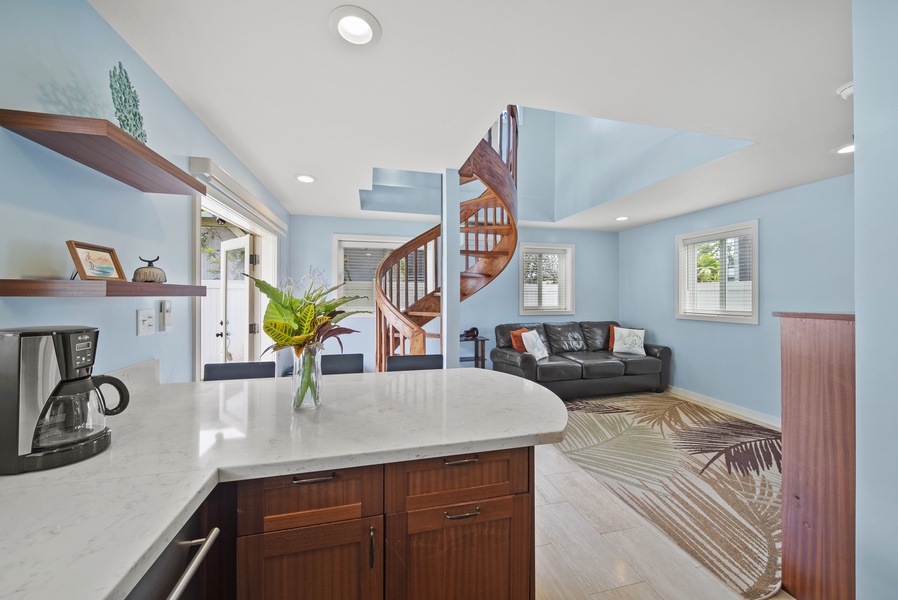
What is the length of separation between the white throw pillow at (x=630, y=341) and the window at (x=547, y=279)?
2.77 ft

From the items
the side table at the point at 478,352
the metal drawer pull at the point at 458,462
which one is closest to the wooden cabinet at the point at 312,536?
the metal drawer pull at the point at 458,462

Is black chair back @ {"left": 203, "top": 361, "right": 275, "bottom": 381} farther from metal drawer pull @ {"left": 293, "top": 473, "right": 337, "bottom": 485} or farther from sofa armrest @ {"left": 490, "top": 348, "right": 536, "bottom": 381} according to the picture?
sofa armrest @ {"left": 490, "top": 348, "right": 536, "bottom": 381}

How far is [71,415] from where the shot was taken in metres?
0.95

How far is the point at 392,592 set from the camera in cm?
100

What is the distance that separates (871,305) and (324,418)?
1658 millimetres

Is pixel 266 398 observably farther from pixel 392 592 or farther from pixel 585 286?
pixel 585 286

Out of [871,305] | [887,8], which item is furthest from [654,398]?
[887,8]

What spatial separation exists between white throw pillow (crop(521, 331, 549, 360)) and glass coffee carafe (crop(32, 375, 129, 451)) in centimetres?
430

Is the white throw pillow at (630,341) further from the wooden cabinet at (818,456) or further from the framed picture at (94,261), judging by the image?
the framed picture at (94,261)

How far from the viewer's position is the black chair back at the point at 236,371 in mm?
2021

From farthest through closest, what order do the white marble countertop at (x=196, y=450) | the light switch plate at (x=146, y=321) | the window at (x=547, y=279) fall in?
the window at (x=547, y=279)
the light switch plate at (x=146, y=321)
the white marble countertop at (x=196, y=450)

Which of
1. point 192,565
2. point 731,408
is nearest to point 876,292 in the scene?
point 192,565

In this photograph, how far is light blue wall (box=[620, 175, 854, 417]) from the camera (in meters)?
3.23

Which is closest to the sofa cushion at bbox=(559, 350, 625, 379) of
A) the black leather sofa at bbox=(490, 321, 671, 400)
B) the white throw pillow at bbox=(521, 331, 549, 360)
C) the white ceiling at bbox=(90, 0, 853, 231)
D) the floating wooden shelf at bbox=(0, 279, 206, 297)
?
the black leather sofa at bbox=(490, 321, 671, 400)
